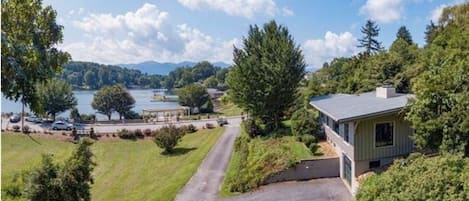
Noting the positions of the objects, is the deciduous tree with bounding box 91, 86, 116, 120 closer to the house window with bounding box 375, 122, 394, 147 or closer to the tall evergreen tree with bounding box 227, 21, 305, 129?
the tall evergreen tree with bounding box 227, 21, 305, 129

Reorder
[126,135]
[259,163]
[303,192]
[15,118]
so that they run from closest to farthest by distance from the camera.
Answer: [303,192] < [259,163] < [126,135] < [15,118]

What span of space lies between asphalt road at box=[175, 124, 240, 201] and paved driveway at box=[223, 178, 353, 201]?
2.23m

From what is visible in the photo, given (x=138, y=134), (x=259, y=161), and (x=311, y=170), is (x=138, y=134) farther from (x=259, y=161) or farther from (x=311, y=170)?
(x=311, y=170)

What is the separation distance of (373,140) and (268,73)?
52.9 feet

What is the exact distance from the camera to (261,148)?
97.4ft

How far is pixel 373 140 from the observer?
21547 mm

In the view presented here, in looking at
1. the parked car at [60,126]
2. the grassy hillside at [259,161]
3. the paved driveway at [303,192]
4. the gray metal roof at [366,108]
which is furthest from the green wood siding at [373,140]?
the parked car at [60,126]

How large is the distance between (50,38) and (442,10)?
64.4 m

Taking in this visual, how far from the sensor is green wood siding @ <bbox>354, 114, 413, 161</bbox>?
842 inches

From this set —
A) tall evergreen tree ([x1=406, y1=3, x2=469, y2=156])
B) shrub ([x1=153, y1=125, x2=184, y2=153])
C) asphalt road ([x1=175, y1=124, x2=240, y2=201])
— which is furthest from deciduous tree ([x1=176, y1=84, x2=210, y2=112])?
tall evergreen tree ([x1=406, y1=3, x2=469, y2=156])

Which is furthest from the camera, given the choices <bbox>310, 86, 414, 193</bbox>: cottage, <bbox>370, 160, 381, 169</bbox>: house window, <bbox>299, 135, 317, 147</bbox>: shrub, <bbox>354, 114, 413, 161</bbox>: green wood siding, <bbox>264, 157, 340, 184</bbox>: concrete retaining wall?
<bbox>299, 135, 317, 147</bbox>: shrub

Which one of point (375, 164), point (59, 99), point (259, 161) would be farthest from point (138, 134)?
point (375, 164)

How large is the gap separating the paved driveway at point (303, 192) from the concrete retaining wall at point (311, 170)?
52 cm

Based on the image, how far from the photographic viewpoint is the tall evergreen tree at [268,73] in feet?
120
